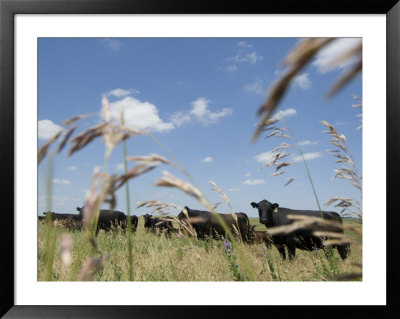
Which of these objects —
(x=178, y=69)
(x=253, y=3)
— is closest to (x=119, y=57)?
(x=178, y=69)

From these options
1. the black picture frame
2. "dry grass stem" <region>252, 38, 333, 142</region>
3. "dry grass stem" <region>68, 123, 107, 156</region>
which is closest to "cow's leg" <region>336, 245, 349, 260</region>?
the black picture frame

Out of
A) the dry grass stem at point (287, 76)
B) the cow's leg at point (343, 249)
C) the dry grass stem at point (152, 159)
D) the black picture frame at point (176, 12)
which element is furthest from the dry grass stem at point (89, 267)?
the cow's leg at point (343, 249)

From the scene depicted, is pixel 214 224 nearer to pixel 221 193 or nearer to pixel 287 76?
pixel 221 193

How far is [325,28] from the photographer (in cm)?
238

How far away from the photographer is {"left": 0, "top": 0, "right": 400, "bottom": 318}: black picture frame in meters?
2.23

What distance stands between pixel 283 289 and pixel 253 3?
6.50 feet

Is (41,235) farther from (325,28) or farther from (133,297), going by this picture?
(325,28)

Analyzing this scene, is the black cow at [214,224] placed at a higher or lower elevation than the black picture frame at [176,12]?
lower

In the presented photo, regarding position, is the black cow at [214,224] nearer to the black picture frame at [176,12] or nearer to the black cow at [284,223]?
the black cow at [284,223]

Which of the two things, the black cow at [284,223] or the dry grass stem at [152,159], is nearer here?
the dry grass stem at [152,159]

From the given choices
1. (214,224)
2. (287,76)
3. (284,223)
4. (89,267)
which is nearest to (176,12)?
(89,267)

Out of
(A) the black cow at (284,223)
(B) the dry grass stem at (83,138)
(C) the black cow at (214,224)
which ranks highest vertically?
(B) the dry grass stem at (83,138)

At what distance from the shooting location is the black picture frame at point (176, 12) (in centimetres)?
223

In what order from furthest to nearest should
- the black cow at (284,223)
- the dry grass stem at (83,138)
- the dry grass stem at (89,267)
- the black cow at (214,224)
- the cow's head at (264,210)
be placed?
the black cow at (214,224) → the cow's head at (264,210) → the black cow at (284,223) → the dry grass stem at (89,267) → the dry grass stem at (83,138)
